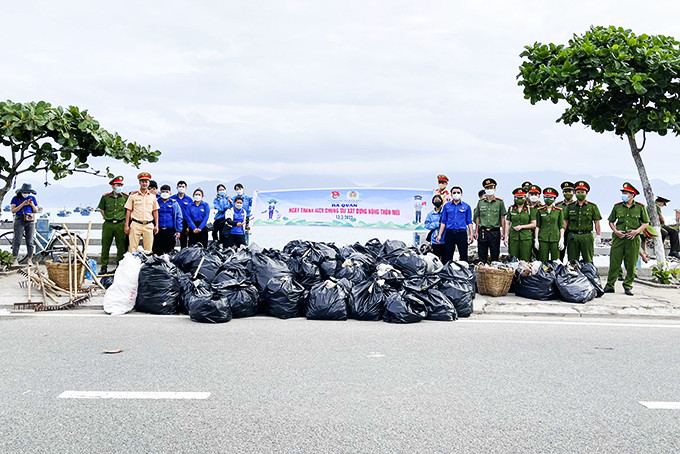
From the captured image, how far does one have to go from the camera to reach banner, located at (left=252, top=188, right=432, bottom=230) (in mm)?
13352

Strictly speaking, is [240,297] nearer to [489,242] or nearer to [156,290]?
[156,290]

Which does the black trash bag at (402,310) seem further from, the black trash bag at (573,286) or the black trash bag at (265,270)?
the black trash bag at (573,286)

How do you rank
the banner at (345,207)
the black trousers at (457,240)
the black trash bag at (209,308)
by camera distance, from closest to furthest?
the black trash bag at (209,308) < the black trousers at (457,240) < the banner at (345,207)

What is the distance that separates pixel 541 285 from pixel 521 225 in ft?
6.01

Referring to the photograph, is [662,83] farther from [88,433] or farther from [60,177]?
[60,177]

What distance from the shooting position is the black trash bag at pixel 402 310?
671 centimetres

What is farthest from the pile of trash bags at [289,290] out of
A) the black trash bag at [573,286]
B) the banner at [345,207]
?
the banner at [345,207]

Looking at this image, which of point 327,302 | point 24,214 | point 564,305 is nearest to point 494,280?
point 564,305

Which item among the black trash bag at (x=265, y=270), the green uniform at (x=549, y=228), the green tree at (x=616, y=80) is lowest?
the black trash bag at (x=265, y=270)

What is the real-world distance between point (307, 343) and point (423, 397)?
193 centimetres

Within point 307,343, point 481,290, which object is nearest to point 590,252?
→ point 481,290

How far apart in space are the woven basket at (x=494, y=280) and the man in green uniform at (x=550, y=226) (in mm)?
1548

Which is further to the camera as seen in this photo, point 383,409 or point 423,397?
point 423,397

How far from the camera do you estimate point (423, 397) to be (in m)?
3.94
